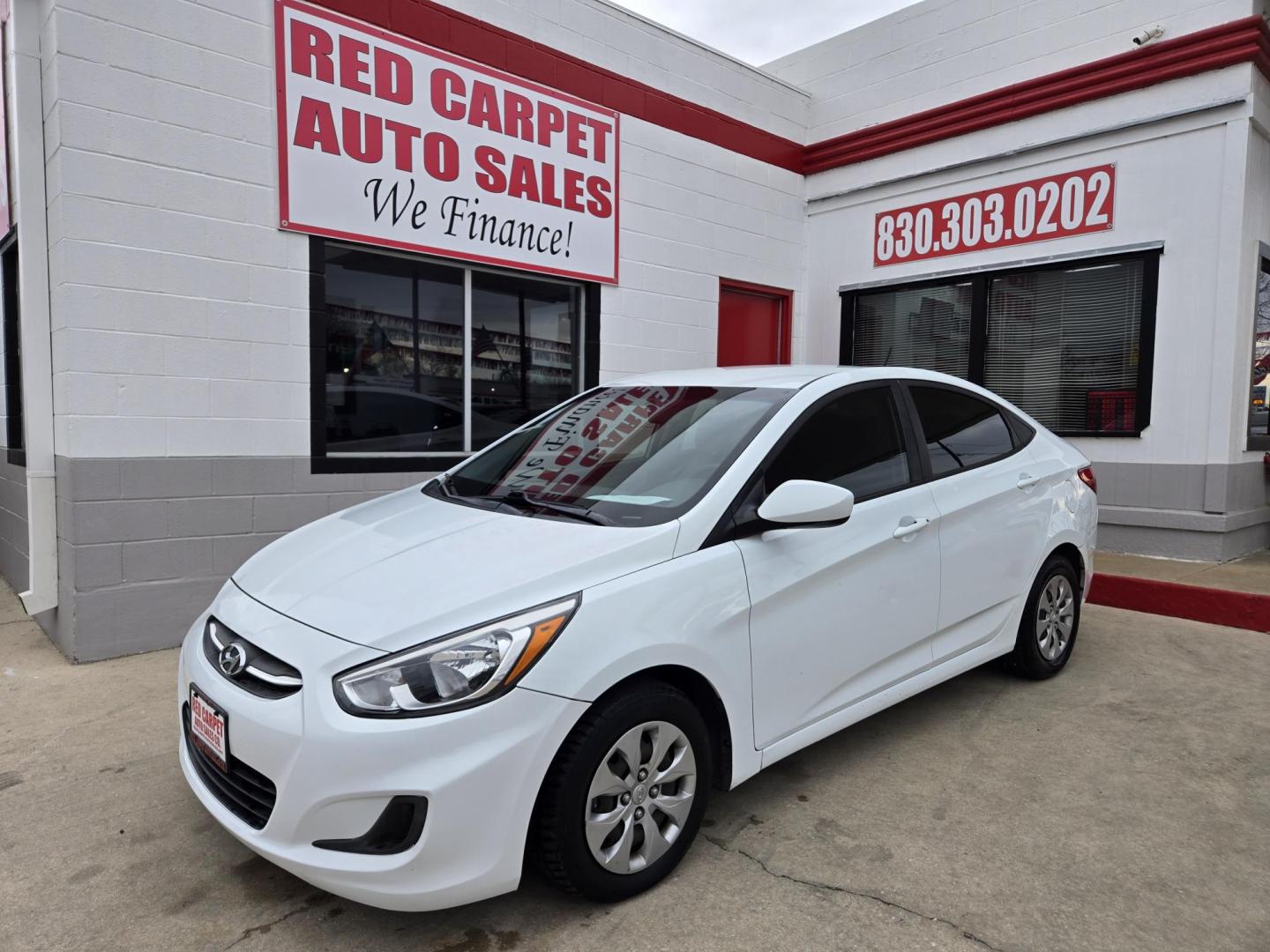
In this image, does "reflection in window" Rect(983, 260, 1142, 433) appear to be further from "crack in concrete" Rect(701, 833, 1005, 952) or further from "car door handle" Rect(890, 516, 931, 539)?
"crack in concrete" Rect(701, 833, 1005, 952)

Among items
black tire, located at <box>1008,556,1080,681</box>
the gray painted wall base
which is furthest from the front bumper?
the gray painted wall base

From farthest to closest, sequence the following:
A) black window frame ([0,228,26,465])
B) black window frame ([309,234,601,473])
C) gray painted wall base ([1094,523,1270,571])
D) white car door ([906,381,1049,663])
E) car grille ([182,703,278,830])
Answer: gray painted wall base ([1094,523,1270,571]) → black window frame ([0,228,26,465]) → black window frame ([309,234,601,473]) → white car door ([906,381,1049,663]) → car grille ([182,703,278,830])

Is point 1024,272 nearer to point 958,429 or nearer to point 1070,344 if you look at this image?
point 1070,344

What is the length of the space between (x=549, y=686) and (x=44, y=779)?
2486 millimetres

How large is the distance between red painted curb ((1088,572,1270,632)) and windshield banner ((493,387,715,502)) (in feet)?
13.6

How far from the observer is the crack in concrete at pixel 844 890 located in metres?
2.34

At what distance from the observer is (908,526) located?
10.7 feet

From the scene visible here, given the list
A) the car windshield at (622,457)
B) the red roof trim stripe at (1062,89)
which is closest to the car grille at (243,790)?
the car windshield at (622,457)

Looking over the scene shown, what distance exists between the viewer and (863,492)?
3.21m

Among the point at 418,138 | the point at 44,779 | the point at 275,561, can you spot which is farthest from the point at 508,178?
the point at 44,779

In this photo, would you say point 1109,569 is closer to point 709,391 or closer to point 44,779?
point 709,391

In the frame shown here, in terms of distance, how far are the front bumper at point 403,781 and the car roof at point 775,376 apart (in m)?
1.72

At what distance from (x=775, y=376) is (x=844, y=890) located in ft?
6.39

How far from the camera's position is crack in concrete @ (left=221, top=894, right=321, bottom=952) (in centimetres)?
233
